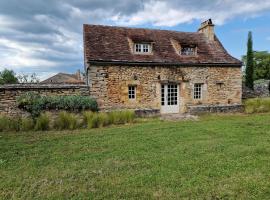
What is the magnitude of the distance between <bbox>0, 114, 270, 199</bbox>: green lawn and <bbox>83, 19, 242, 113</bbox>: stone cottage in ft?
21.2

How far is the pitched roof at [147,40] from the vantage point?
53.4ft

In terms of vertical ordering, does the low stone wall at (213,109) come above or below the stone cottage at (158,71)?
below

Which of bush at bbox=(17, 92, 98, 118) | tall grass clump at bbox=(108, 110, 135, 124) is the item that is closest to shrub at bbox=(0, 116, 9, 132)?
bush at bbox=(17, 92, 98, 118)

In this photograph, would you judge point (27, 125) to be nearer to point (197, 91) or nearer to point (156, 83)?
point (156, 83)

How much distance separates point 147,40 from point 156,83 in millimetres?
2955

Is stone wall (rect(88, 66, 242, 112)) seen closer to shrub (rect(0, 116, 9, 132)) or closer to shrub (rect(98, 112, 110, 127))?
shrub (rect(98, 112, 110, 127))

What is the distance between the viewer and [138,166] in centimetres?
623

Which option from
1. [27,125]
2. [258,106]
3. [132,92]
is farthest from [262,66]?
[27,125]

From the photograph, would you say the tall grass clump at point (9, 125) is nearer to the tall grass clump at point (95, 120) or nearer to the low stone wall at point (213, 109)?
the tall grass clump at point (95, 120)

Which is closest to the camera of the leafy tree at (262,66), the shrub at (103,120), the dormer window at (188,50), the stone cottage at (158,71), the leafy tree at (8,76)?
the shrub at (103,120)

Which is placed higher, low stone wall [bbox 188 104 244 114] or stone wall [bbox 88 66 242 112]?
stone wall [bbox 88 66 242 112]

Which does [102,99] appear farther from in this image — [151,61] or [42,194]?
[42,194]

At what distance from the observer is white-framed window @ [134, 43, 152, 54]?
57.2 ft

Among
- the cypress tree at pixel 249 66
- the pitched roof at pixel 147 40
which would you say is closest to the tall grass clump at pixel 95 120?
the pitched roof at pixel 147 40
